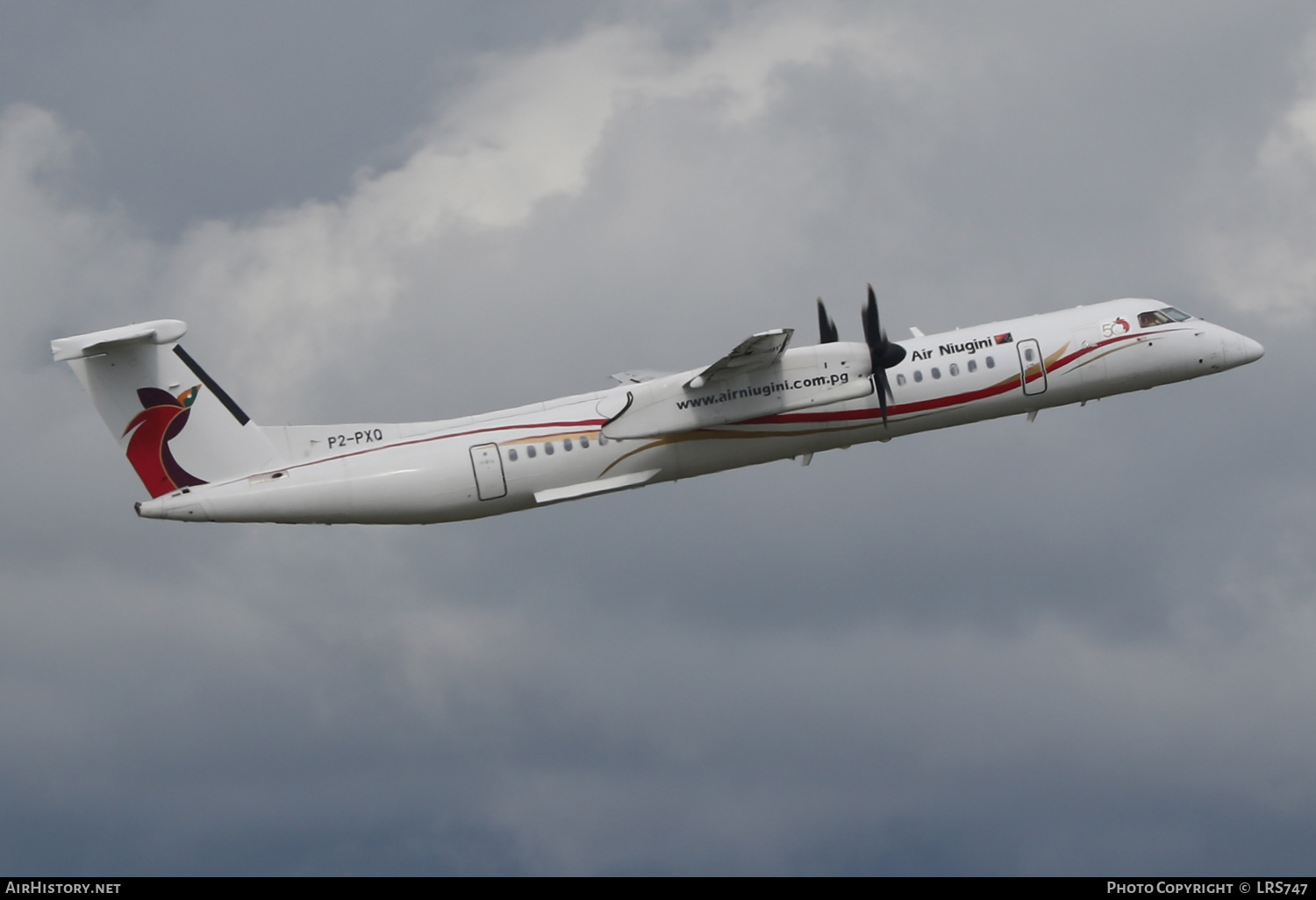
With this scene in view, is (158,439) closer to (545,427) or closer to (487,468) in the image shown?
(487,468)

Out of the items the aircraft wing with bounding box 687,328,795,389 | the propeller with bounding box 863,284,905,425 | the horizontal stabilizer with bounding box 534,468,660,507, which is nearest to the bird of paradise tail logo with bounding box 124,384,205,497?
the horizontal stabilizer with bounding box 534,468,660,507

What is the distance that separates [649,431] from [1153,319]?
1241 centimetres

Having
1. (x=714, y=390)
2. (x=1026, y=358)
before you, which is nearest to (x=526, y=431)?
(x=714, y=390)

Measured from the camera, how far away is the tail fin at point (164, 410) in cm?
3391

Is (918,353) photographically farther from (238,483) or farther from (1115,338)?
(238,483)

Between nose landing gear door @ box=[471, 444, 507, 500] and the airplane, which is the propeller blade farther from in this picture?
nose landing gear door @ box=[471, 444, 507, 500]

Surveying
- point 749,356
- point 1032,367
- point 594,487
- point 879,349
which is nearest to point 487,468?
point 594,487

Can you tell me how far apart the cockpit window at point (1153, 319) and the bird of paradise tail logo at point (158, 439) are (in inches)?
859

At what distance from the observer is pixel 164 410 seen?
3462 cm

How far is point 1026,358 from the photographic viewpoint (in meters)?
36.4

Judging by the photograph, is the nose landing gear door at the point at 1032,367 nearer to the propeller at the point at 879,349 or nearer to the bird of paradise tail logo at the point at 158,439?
the propeller at the point at 879,349
